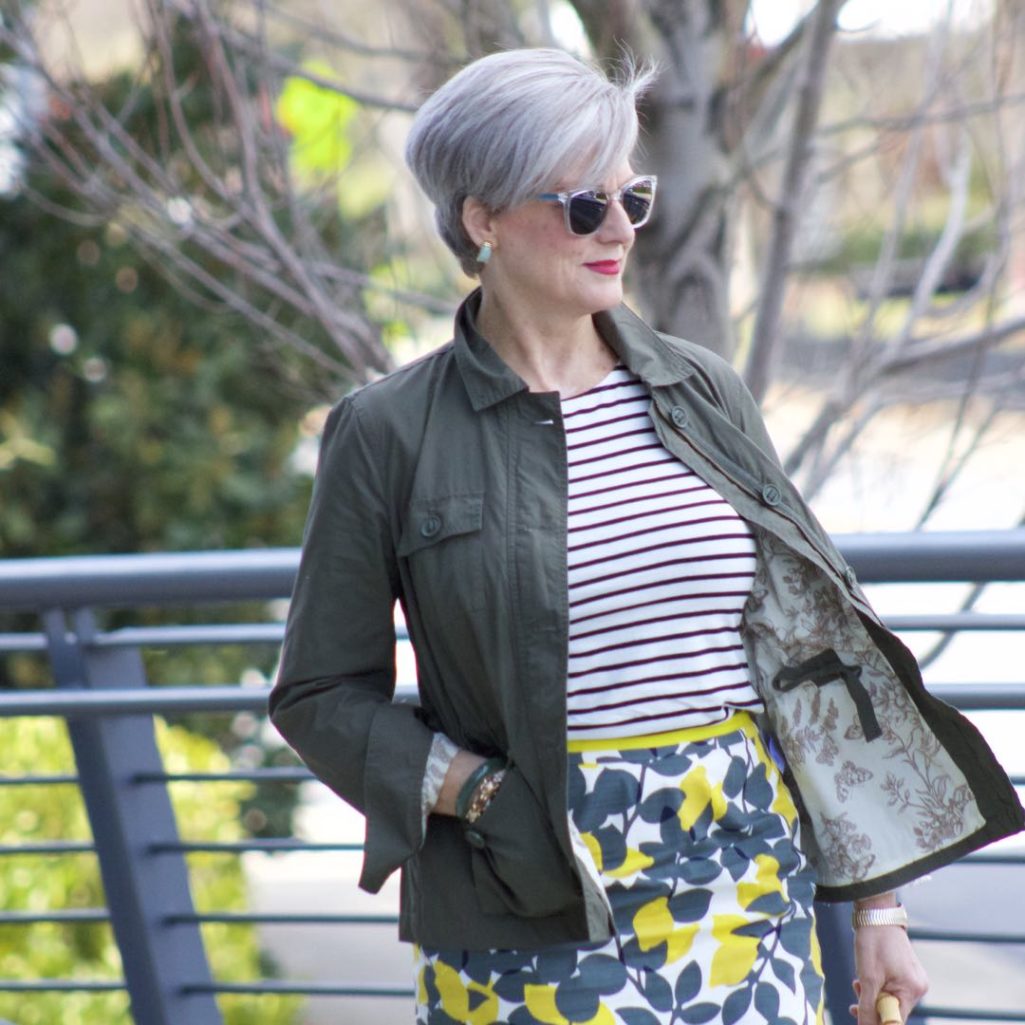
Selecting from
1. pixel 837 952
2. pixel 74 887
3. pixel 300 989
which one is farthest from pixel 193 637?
pixel 74 887

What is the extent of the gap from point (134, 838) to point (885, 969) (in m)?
1.64

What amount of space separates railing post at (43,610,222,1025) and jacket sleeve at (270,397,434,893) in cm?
122

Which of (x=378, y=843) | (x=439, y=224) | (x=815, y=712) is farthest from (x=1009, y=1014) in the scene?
(x=439, y=224)

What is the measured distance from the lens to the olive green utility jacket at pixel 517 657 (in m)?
1.86

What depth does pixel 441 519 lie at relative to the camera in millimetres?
1876

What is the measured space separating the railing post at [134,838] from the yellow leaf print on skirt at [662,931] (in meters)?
1.46

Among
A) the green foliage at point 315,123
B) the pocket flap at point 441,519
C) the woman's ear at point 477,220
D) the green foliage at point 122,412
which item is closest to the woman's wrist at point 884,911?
the pocket flap at point 441,519

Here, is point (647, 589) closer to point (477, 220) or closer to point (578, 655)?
point (578, 655)

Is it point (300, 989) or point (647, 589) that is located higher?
point (647, 589)

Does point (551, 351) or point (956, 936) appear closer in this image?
point (551, 351)

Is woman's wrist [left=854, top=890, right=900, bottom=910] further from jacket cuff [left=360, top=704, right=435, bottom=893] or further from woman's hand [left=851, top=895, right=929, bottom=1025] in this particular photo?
jacket cuff [left=360, top=704, right=435, bottom=893]

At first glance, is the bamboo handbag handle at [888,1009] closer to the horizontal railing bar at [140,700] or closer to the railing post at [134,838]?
the horizontal railing bar at [140,700]

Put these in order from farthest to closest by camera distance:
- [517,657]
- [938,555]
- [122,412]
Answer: [122,412]
[938,555]
[517,657]

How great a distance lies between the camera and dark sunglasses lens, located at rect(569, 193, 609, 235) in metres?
1.89
